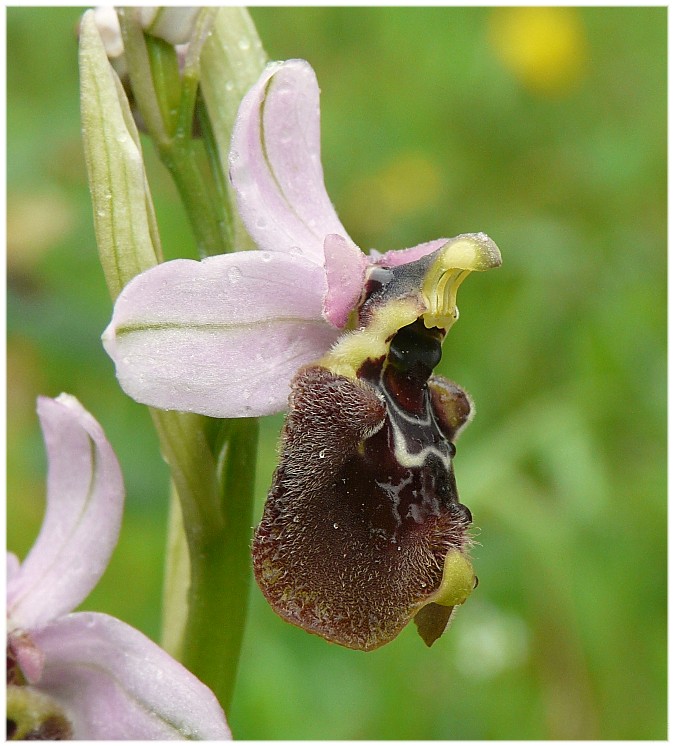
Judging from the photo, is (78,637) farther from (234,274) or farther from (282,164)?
(282,164)

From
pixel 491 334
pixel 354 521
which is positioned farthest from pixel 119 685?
pixel 491 334

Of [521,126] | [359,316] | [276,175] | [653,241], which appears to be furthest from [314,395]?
[521,126]

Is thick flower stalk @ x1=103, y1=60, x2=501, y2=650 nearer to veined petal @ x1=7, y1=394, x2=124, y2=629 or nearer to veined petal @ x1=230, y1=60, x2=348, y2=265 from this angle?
veined petal @ x1=230, y1=60, x2=348, y2=265

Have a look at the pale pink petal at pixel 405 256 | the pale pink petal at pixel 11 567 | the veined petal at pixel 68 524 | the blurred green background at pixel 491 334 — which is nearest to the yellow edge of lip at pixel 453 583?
the pale pink petal at pixel 405 256

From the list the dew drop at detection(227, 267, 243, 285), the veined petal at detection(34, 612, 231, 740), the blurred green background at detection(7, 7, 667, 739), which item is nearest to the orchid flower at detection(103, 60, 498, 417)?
the dew drop at detection(227, 267, 243, 285)

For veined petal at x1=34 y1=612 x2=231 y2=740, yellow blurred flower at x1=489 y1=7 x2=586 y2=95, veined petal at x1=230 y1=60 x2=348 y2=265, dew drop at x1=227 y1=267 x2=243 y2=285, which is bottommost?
veined petal at x1=34 y1=612 x2=231 y2=740

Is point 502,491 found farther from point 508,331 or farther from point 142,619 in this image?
point 142,619
